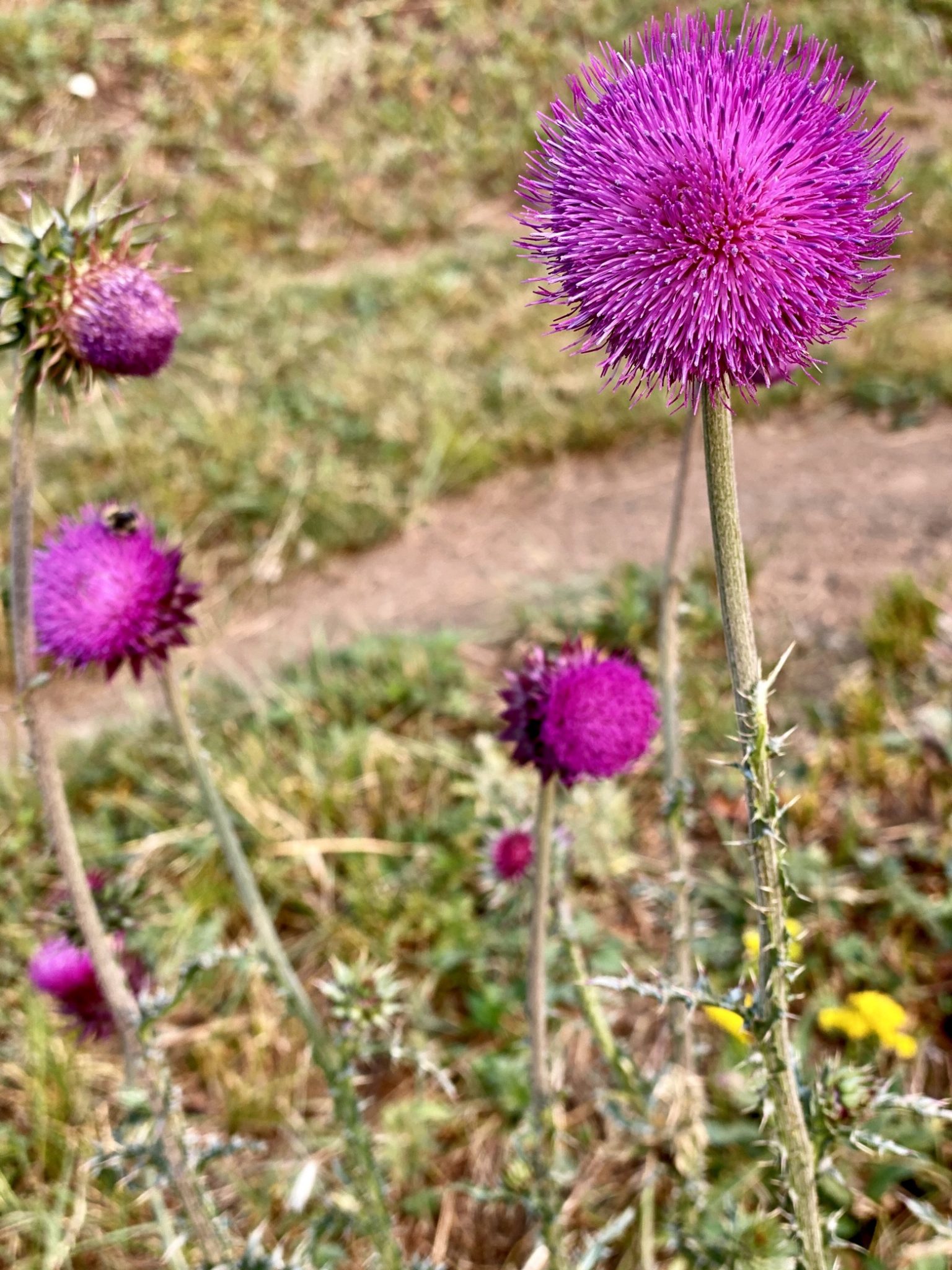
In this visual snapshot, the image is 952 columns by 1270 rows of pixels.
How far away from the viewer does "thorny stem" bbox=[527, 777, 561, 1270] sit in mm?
1990

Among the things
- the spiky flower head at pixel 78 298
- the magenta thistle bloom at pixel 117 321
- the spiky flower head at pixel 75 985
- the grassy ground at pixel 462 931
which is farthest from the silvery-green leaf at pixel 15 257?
the spiky flower head at pixel 75 985

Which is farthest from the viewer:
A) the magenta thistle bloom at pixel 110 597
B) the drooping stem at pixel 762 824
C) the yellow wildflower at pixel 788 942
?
the magenta thistle bloom at pixel 110 597

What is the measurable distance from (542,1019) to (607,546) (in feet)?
11.2

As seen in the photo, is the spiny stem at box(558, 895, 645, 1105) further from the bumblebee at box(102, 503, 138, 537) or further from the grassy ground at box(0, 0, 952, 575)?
the grassy ground at box(0, 0, 952, 575)

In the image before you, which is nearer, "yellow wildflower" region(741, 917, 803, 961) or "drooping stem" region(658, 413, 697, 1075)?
"yellow wildflower" region(741, 917, 803, 961)

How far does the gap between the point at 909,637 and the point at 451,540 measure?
2.79 metres

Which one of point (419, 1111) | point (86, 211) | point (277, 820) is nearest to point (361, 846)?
point (277, 820)

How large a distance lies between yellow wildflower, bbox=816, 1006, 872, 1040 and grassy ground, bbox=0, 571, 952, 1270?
0.13 metres

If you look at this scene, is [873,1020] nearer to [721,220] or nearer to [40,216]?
[721,220]

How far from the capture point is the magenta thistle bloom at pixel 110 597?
6.71 feet

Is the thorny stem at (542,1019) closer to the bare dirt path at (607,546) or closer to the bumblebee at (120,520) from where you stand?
the bumblebee at (120,520)

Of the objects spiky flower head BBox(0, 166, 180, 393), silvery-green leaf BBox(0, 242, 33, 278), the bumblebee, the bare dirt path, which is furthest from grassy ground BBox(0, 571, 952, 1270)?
silvery-green leaf BBox(0, 242, 33, 278)

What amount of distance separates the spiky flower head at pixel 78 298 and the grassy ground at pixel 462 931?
3.81ft

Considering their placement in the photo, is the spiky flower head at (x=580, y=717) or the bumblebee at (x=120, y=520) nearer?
the spiky flower head at (x=580, y=717)
